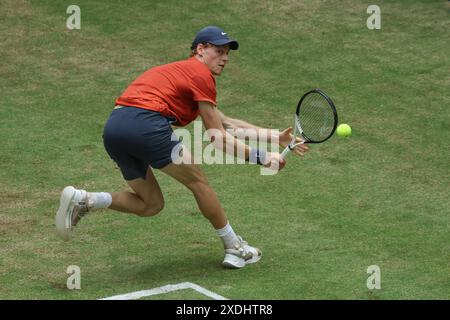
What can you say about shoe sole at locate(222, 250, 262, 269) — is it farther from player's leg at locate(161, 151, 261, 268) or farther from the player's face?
the player's face

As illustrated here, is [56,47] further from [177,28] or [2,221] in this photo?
[2,221]

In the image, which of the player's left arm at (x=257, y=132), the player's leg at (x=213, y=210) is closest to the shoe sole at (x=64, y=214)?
the player's leg at (x=213, y=210)

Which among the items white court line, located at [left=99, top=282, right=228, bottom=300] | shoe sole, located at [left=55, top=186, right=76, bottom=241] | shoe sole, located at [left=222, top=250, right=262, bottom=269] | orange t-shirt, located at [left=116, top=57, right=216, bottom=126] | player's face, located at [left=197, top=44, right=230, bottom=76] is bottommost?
white court line, located at [left=99, top=282, right=228, bottom=300]

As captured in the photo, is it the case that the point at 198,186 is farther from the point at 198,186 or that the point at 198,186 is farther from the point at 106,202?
the point at 106,202

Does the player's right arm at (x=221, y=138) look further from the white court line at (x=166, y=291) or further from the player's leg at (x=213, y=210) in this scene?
the white court line at (x=166, y=291)

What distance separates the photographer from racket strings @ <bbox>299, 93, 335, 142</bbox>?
9.43 meters

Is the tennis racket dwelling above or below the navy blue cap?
below

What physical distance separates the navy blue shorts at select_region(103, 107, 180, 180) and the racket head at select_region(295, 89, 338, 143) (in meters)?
1.30

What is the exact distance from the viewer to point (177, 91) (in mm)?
8953

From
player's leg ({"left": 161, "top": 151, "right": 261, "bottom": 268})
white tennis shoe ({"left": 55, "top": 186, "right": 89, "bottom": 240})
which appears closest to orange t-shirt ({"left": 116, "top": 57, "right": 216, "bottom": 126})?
player's leg ({"left": 161, "top": 151, "right": 261, "bottom": 268})

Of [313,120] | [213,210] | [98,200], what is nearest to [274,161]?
[213,210]

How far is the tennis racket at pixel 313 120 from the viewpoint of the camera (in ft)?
30.6

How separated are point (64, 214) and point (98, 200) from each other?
12.8 inches
